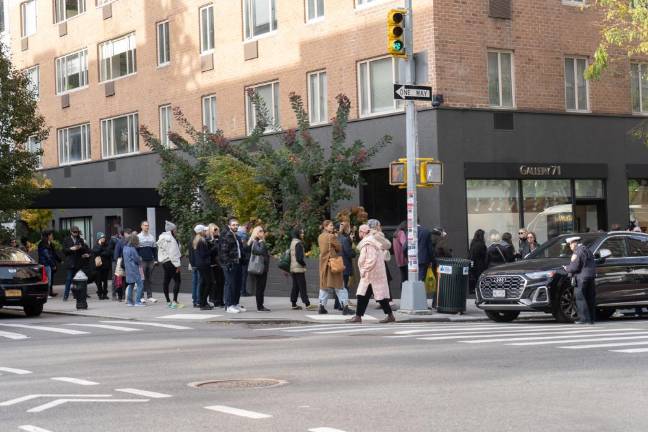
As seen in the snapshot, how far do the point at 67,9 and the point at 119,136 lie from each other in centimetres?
680

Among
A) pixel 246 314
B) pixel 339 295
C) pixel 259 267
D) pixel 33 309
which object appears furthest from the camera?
pixel 33 309

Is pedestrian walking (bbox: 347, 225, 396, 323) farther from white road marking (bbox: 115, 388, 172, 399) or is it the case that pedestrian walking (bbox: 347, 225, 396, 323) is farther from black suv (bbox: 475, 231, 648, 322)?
white road marking (bbox: 115, 388, 172, 399)

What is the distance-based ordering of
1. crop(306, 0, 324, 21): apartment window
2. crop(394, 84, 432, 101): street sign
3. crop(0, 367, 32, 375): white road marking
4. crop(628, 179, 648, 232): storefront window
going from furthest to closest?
crop(628, 179, 648, 232): storefront window < crop(306, 0, 324, 21): apartment window < crop(394, 84, 432, 101): street sign < crop(0, 367, 32, 375): white road marking

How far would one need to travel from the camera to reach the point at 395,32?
71.1 ft

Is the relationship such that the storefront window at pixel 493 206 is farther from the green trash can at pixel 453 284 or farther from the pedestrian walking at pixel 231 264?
the pedestrian walking at pixel 231 264

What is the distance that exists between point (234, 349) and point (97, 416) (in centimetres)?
609

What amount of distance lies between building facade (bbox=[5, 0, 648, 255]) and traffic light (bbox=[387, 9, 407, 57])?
408 centimetres

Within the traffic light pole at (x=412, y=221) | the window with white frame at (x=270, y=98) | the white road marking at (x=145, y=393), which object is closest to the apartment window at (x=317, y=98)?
the window with white frame at (x=270, y=98)

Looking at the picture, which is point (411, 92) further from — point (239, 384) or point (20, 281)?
point (239, 384)

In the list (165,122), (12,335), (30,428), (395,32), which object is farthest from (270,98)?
(30,428)

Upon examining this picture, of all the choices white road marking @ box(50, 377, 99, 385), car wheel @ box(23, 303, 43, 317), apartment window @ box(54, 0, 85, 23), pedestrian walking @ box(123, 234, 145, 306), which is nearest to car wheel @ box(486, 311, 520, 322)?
pedestrian walking @ box(123, 234, 145, 306)

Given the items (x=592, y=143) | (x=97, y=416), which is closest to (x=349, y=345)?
(x=97, y=416)

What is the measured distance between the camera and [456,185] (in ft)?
96.3

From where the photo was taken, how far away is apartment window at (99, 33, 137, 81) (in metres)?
42.5
